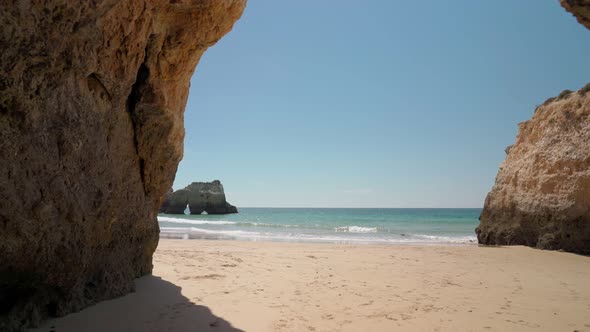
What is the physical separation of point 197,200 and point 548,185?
5209cm

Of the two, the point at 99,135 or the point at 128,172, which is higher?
the point at 99,135

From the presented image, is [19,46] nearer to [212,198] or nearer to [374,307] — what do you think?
[374,307]

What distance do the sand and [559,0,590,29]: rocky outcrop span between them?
13.7ft

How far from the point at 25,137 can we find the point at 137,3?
7.82 feet

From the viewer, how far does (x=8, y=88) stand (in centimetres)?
328

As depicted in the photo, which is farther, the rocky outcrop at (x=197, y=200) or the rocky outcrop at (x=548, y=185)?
the rocky outcrop at (x=197, y=200)

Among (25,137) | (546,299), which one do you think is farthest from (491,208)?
(25,137)

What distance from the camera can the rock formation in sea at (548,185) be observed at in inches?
486

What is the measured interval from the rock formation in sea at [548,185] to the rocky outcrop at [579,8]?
9.49 metres

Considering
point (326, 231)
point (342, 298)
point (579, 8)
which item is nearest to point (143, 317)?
point (342, 298)

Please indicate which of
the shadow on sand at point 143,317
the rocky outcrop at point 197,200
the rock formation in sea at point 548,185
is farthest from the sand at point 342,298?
the rocky outcrop at point 197,200

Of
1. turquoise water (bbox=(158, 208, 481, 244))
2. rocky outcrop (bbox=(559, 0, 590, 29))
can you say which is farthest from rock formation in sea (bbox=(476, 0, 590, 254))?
rocky outcrop (bbox=(559, 0, 590, 29))

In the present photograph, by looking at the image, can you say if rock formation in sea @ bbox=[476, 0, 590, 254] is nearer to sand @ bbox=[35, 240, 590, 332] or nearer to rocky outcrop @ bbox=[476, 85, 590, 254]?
rocky outcrop @ bbox=[476, 85, 590, 254]

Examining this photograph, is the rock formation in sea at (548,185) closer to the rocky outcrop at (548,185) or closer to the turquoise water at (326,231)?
the rocky outcrop at (548,185)
